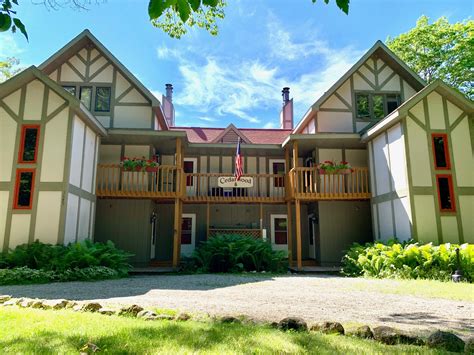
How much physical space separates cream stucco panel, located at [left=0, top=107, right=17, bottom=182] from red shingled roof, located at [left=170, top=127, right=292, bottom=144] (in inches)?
376

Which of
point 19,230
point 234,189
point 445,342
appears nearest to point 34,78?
point 19,230

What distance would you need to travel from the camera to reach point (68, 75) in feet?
51.5

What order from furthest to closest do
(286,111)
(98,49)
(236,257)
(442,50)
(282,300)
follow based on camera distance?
(286,111)
(442,50)
(98,49)
(236,257)
(282,300)

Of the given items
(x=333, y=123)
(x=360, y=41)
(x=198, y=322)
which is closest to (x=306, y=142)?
(x=333, y=123)

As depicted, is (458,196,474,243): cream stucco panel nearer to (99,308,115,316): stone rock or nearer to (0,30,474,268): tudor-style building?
(0,30,474,268): tudor-style building

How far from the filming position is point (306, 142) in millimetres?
15508

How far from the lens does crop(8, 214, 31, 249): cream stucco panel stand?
35.6ft

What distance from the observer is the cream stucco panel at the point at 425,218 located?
11844mm

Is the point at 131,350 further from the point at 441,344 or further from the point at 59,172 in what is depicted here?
the point at 59,172

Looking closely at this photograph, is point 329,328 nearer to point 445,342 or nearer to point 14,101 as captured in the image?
point 445,342

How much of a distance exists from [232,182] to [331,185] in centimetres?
448

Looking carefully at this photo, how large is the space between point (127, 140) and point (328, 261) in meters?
10.3

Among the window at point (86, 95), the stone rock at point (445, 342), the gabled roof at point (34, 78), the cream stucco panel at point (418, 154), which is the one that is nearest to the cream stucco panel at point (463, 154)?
the cream stucco panel at point (418, 154)

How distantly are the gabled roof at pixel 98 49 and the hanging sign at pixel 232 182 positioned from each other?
171 inches
